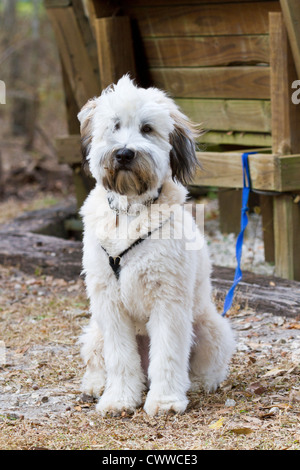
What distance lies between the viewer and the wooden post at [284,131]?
598 centimetres

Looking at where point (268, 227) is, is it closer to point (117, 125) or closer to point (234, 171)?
point (234, 171)

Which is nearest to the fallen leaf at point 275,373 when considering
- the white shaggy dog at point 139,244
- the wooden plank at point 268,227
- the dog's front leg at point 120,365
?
the white shaggy dog at point 139,244

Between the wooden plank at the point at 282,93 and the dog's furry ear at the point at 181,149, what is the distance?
7.29 feet

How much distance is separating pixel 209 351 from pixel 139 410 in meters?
0.56

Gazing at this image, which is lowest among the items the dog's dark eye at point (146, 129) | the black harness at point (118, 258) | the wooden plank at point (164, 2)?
the black harness at point (118, 258)

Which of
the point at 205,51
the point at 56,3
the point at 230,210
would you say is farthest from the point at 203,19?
the point at 230,210

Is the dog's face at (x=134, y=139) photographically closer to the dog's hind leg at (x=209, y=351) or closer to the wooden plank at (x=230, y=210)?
the dog's hind leg at (x=209, y=351)

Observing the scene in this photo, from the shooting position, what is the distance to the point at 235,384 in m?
4.47

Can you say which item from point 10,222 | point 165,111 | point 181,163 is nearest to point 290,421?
point 181,163

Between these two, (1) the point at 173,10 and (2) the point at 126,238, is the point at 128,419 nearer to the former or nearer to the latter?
(2) the point at 126,238

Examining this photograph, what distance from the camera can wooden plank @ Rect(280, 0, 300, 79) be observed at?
5.71 m

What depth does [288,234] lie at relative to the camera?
6.34 m

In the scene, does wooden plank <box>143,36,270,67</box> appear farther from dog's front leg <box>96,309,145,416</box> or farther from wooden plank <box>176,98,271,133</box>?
dog's front leg <box>96,309,145,416</box>

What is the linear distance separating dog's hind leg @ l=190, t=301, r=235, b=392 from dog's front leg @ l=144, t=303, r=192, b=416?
333 mm
